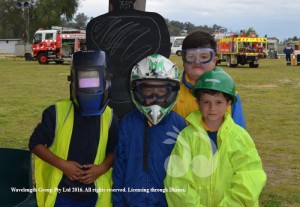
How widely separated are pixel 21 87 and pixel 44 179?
13.3 meters

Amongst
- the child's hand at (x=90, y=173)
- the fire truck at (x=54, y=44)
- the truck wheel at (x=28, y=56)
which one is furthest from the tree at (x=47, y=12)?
the child's hand at (x=90, y=173)

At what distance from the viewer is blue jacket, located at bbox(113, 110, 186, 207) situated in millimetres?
2650

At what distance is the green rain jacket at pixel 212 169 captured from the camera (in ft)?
8.05

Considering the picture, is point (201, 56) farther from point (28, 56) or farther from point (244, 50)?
point (28, 56)

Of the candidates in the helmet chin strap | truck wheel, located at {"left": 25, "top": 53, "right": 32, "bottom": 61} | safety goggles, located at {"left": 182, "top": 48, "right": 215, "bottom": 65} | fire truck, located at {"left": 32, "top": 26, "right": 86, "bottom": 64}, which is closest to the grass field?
safety goggles, located at {"left": 182, "top": 48, "right": 215, "bottom": 65}

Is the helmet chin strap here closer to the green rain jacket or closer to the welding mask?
the green rain jacket

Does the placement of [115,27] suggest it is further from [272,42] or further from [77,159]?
[272,42]

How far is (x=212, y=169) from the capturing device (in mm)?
2516

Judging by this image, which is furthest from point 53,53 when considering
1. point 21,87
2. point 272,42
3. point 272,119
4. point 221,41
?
point 272,42

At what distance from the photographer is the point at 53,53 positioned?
3025 centimetres

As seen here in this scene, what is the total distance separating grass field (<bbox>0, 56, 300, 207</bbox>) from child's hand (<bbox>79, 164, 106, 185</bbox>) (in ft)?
7.74

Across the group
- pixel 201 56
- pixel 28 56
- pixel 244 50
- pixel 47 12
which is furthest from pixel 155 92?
pixel 47 12

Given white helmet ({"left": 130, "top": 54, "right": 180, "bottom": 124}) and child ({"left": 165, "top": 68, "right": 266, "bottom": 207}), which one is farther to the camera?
white helmet ({"left": 130, "top": 54, "right": 180, "bottom": 124})

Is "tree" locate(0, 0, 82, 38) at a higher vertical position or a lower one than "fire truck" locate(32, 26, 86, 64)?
higher
